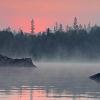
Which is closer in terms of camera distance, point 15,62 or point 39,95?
point 39,95

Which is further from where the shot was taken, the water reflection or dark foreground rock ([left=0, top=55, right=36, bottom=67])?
dark foreground rock ([left=0, top=55, right=36, bottom=67])

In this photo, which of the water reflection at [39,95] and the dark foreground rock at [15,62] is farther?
the dark foreground rock at [15,62]

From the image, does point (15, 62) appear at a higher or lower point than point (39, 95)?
higher

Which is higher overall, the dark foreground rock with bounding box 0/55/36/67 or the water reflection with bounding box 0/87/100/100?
the dark foreground rock with bounding box 0/55/36/67

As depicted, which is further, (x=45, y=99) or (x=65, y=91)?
(x=65, y=91)

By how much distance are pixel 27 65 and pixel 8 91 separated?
64636 millimetres

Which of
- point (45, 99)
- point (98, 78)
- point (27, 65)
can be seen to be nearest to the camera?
point (45, 99)

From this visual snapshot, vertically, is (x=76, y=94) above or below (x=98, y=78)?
below

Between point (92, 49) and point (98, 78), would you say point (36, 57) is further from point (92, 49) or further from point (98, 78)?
point (98, 78)

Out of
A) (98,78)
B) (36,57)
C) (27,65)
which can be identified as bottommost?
(98,78)

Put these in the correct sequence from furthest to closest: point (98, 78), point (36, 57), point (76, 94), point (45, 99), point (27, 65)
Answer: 1. point (36, 57)
2. point (27, 65)
3. point (98, 78)
4. point (76, 94)
5. point (45, 99)

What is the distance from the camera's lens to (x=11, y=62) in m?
109

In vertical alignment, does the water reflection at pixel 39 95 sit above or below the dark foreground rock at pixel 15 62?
below

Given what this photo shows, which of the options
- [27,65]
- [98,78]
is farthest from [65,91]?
[27,65]
